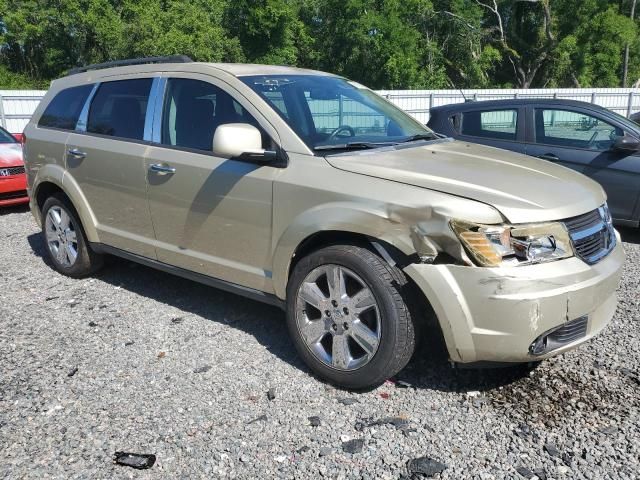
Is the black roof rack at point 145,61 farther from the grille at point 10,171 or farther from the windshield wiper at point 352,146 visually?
the grille at point 10,171

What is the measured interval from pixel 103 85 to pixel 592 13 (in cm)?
4303

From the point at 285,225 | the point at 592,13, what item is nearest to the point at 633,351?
the point at 285,225

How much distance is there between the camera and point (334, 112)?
14.3ft

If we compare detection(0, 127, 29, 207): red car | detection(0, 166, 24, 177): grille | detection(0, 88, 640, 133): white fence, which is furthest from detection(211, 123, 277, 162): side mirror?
detection(0, 88, 640, 133): white fence

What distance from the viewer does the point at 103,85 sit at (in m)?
5.04

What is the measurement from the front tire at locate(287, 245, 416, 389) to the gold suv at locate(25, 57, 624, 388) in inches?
0.4

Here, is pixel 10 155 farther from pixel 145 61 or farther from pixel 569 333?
pixel 569 333

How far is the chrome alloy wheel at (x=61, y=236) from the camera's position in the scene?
544 centimetres

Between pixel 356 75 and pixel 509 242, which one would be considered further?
pixel 356 75

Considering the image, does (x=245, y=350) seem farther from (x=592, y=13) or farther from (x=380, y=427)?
(x=592, y=13)

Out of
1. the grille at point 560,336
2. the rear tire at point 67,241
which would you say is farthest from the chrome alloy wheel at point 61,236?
the grille at point 560,336

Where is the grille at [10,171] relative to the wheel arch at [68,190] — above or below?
below

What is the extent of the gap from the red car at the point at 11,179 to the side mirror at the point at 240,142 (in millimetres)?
6343

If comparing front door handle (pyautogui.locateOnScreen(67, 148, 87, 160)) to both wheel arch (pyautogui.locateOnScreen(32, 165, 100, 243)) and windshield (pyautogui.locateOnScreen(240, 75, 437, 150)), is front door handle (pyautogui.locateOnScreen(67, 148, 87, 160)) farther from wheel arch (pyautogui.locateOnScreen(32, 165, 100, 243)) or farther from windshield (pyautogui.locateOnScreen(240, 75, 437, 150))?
windshield (pyautogui.locateOnScreen(240, 75, 437, 150))
